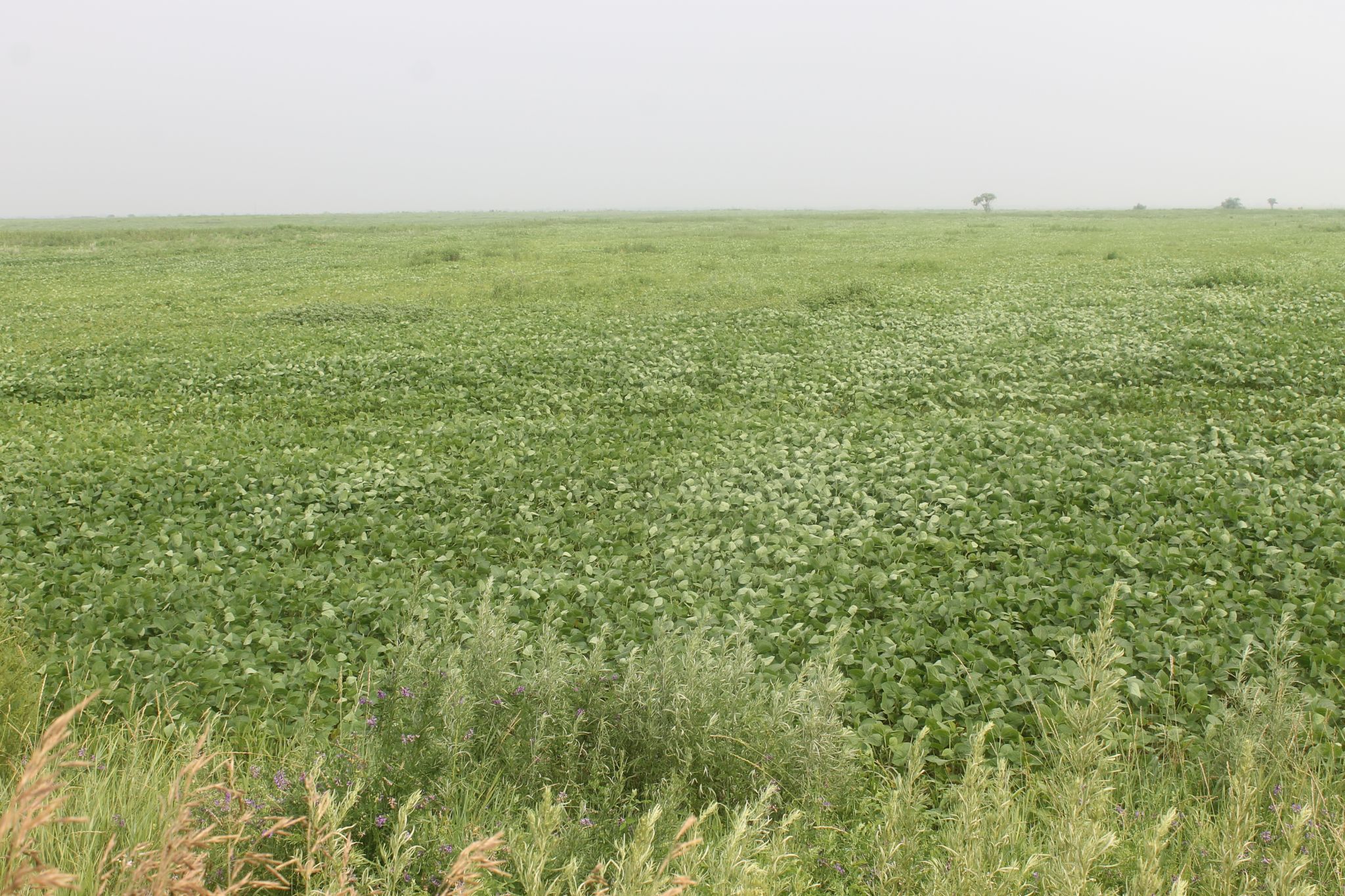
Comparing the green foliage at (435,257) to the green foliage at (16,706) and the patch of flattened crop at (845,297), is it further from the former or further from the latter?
the green foliage at (16,706)

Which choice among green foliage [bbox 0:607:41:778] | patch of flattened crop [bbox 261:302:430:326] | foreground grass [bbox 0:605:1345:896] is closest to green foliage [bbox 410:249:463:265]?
patch of flattened crop [bbox 261:302:430:326]

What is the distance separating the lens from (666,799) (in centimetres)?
353

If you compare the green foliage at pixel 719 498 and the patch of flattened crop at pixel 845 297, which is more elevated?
the patch of flattened crop at pixel 845 297

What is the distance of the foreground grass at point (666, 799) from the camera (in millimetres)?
2912

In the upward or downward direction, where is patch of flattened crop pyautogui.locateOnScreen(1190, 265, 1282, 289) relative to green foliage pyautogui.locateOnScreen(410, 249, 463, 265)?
downward

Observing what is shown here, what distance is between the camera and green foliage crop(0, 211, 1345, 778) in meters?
5.92

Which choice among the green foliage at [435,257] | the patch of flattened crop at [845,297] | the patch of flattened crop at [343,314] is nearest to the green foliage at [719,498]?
the patch of flattened crop at [343,314]

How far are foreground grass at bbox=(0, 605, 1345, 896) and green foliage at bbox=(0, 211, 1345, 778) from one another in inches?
24.4

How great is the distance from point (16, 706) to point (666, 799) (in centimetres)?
421

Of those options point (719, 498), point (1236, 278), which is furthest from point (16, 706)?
point (1236, 278)

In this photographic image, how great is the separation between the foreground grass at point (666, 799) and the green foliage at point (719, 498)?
0.62m

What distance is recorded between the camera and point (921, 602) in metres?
6.53

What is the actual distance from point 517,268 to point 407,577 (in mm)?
28769

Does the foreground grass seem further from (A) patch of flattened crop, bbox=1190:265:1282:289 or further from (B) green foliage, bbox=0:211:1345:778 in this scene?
(A) patch of flattened crop, bbox=1190:265:1282:289
